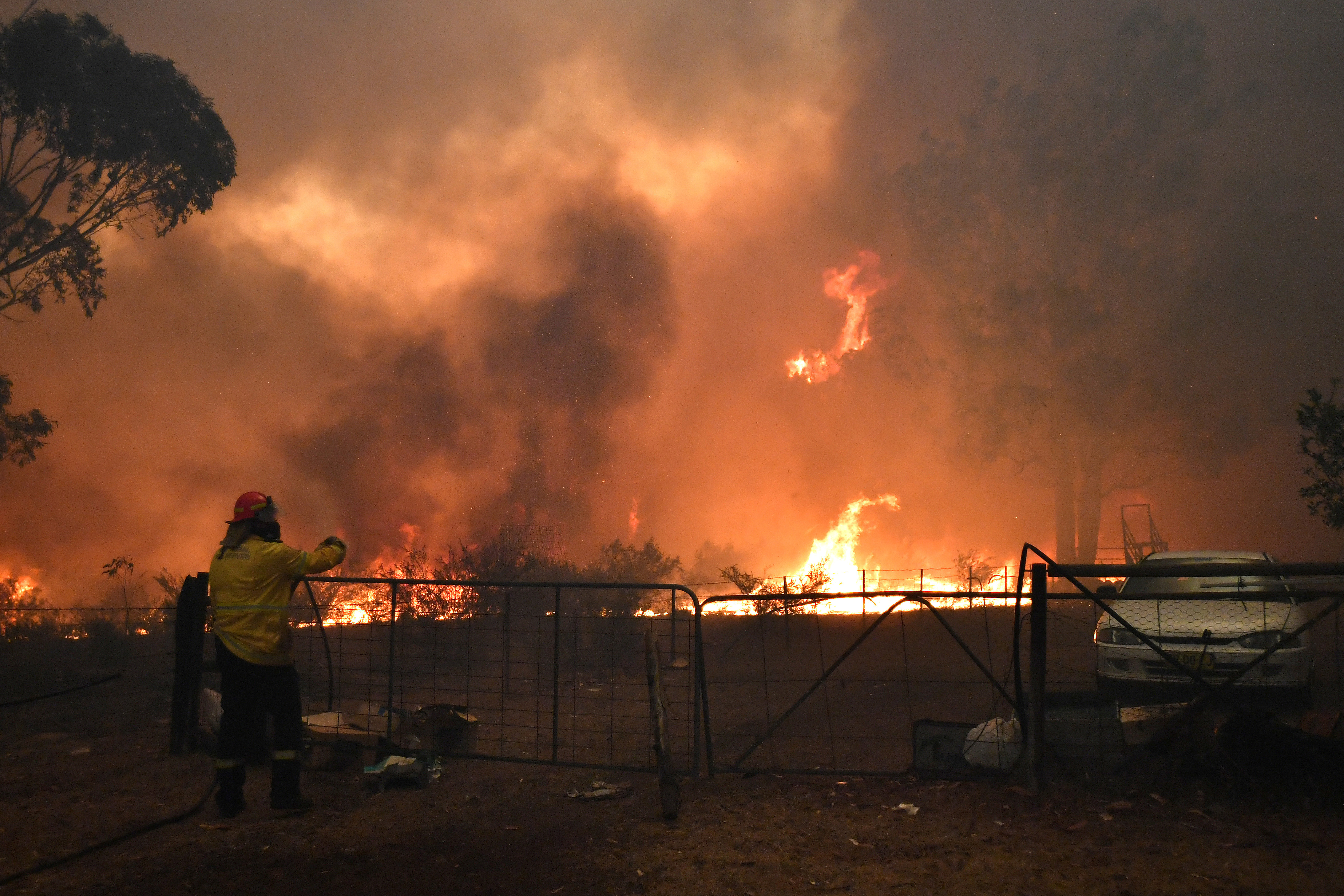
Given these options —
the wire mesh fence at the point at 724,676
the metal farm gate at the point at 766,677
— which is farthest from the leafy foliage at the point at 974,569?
the wire mesh fence at the point at 724,676

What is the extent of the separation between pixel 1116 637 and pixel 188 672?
8.64 metres

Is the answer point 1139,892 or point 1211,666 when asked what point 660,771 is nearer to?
point 1139,892

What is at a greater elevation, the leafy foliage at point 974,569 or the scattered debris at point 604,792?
the leafy foliage at point 974,569

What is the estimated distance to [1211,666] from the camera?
24.1 ft

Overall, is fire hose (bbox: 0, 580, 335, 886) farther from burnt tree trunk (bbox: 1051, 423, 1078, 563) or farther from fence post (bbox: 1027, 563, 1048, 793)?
burnt tree trunk (bbox: 1051, 423, 1078, 563)

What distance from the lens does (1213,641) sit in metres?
6.44

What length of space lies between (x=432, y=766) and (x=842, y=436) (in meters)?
33.1

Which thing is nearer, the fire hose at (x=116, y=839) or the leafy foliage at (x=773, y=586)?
the fire hose at (x=116, y=839)

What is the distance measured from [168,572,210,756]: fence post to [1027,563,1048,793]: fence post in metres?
6.73

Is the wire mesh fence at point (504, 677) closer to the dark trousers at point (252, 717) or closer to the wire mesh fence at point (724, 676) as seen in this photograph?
the wire mesh fence at point (724, 676)

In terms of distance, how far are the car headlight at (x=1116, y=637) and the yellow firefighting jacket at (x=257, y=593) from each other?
7.13 meters

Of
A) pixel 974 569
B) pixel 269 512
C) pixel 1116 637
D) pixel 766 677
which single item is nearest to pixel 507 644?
pixel 269 512

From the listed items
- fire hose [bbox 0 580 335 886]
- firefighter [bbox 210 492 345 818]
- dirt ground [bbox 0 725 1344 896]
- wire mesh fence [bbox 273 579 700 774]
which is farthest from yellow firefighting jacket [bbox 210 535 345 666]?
dirt ground [bbox 0 725 1344 896]

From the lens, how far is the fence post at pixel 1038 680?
5.88 meters
